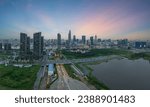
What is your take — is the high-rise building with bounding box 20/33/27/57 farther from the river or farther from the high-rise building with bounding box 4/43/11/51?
the river

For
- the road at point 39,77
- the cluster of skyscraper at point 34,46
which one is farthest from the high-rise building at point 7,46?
the road at point 39,77

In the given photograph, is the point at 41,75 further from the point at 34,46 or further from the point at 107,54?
the point at 107,54

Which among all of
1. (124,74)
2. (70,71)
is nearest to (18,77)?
(70,71)

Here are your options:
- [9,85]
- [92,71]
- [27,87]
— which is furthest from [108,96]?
[92,71]

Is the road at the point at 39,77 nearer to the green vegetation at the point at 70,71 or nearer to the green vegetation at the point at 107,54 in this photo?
the green vegetation at the point at 70,71

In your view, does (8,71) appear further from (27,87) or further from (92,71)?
(92,71)
